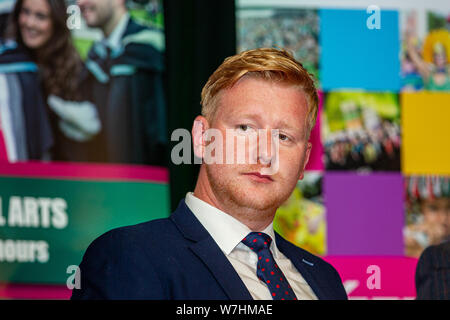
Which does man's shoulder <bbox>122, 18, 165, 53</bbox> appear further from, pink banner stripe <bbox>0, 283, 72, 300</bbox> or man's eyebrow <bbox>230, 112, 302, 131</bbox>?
man's eyebrow <bbox>230, 112, 302, 131</bbox>

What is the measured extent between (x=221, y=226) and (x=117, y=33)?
56.1 inches

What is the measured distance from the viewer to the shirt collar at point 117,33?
253 cm

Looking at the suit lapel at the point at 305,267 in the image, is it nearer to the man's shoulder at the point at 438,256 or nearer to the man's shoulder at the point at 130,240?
the man's shoulder at the point at 130,240

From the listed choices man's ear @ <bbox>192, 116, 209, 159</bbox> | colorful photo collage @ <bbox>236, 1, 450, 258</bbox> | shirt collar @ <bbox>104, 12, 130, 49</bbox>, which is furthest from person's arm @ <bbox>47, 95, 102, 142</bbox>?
man's ear @ <bbox>192, 116, 209, 159</bbox>

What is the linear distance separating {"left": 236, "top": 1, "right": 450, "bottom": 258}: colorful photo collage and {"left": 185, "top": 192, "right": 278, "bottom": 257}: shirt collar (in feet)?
4.04

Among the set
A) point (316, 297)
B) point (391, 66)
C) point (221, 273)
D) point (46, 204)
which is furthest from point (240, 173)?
point (391, 66)

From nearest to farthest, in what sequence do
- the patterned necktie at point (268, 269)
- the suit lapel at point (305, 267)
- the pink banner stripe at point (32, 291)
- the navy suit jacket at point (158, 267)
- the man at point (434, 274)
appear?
1. the navy suit jacket at point (158, 267)
2. the patterned necktie at point (268, 269)
3. the suit lapel at point (305, 267)
4. the man at point (434, 274)
5. the pink banner stripe at point (32, 291)

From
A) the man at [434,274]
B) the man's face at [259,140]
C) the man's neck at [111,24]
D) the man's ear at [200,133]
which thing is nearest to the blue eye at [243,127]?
the man's face at [259,140]

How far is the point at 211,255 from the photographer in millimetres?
1232

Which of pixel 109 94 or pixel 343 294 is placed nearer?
pixel 343 294

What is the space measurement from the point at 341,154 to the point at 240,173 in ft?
4.77

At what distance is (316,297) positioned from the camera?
4.46 feet

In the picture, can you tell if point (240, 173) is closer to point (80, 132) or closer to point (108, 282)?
point (108, 282)

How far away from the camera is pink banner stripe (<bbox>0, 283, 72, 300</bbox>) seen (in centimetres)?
232
